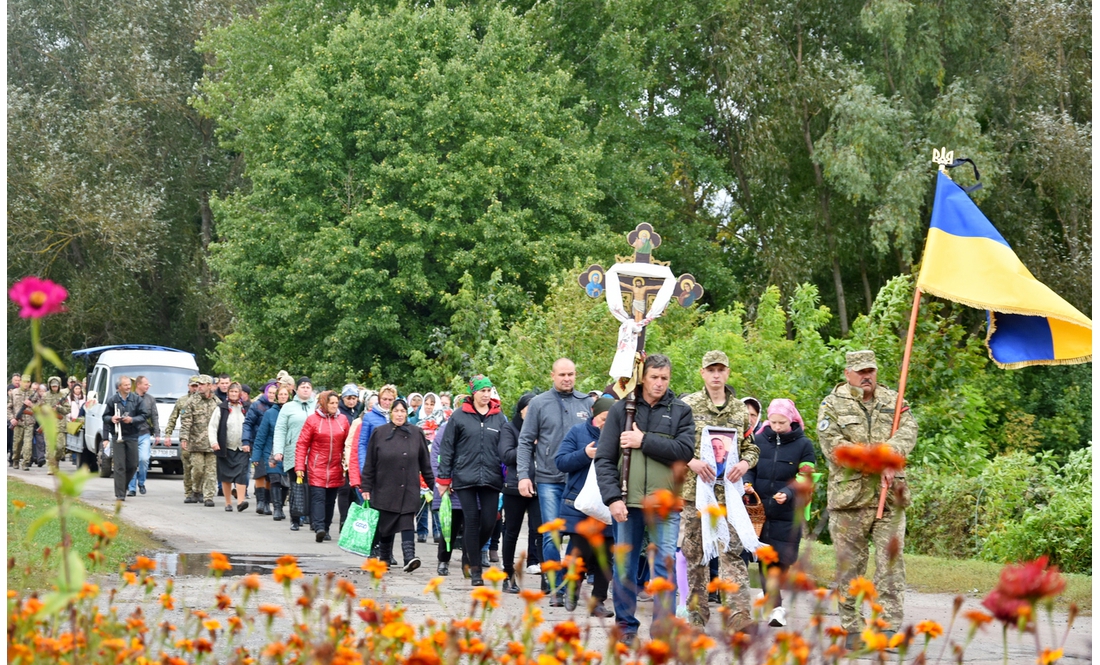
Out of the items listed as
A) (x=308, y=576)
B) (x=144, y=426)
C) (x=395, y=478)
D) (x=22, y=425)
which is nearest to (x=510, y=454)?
(x=395, y=478)

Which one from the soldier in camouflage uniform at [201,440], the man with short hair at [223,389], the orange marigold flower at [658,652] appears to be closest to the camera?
the orange marigold flower at [658,652]

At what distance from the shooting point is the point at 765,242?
37500mm

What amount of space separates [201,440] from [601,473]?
12.3 meters

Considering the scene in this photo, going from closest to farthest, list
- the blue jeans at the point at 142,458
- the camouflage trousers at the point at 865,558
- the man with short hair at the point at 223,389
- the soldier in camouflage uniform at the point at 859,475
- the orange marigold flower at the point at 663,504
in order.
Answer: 1. the orange marigold flower at the point at 663,504
2. the camouflage trousers at the point at 865,558
3. the soldier in camouflage uniform at the point at 859,475
4. the man with short hair at the point at 223,389
5. the blue jeans at the point at 142,458

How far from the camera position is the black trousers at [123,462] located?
2005 cm

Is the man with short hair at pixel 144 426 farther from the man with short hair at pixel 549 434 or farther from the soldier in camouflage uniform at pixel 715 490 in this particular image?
the soldier in camouflage uniform at pixel 715 490

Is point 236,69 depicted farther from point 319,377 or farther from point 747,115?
point 747,115

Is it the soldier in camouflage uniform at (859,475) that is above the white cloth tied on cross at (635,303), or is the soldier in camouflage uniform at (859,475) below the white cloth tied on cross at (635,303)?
below

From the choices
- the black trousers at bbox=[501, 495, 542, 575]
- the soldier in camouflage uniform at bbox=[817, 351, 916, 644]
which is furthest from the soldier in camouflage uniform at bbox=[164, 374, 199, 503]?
the soldier in camouflage uniform at bbox=[817, 351, 916, 644]

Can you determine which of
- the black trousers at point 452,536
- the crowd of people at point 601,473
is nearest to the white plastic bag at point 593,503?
the crowd of people at point 601,473

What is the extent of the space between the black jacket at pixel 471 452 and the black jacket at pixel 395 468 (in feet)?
3.31

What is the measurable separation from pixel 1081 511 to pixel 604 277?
5022mm

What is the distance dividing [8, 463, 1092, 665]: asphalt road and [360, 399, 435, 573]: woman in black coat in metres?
0.40

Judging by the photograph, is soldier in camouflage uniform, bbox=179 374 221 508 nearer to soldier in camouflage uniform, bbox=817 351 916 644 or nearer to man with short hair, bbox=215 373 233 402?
man with short hair, bbox=215 373 233 402
